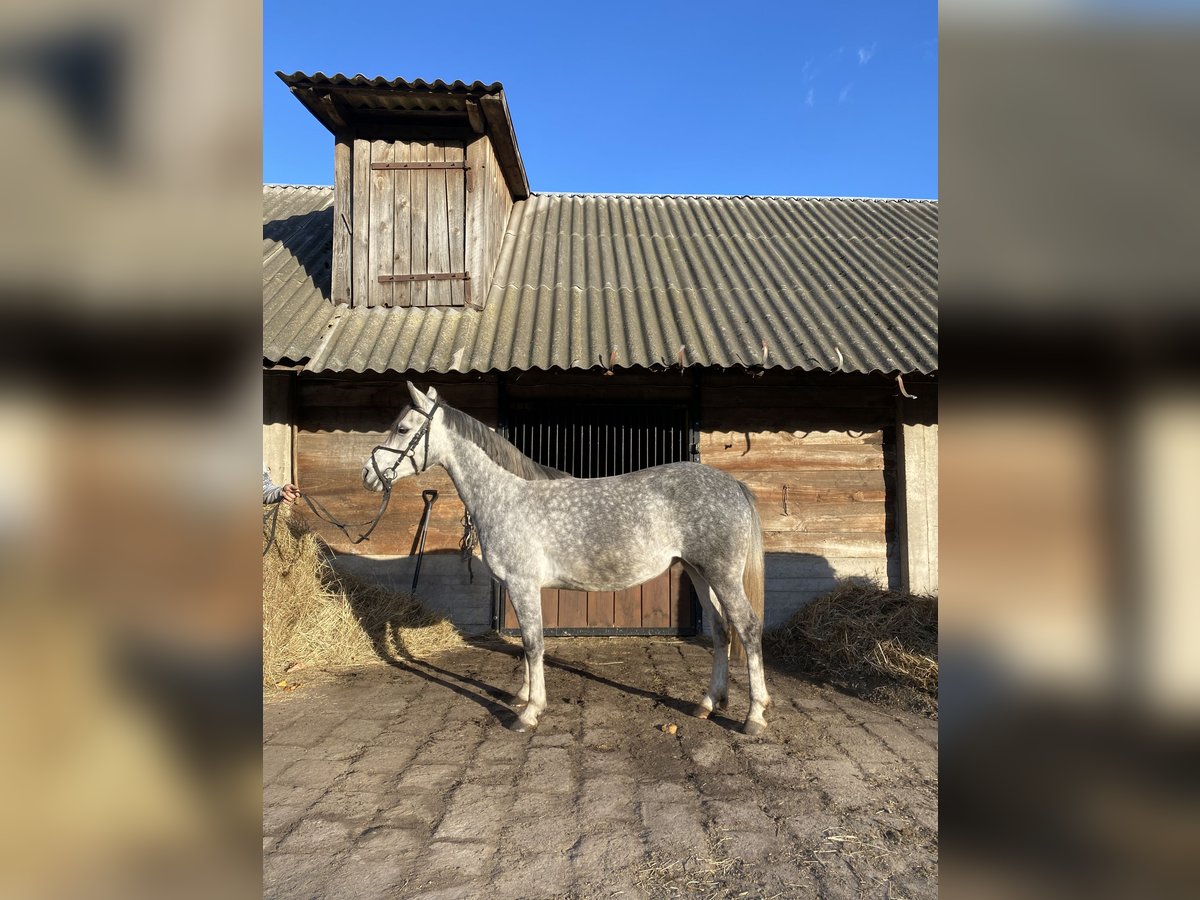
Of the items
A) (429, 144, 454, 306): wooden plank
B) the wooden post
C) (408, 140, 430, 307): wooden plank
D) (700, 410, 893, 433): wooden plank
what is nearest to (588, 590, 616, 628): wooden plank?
(700, 410, 893, 433): wooden plank

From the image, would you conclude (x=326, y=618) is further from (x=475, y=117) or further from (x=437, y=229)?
(x=475, y=117)

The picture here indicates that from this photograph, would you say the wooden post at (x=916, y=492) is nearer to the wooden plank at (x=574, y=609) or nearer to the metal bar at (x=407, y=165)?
the wooden plank at (x=574, y=609)

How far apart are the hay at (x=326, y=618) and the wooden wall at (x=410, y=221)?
2.62 metres

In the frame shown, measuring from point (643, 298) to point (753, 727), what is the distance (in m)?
4.48

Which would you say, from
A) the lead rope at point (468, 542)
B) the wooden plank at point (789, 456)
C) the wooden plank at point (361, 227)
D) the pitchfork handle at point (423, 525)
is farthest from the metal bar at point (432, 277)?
the wooden plank at point (789, 456)

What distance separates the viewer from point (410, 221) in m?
6.71

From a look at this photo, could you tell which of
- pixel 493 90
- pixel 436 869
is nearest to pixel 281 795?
pixel 436 869

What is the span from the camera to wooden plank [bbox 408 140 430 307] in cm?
659

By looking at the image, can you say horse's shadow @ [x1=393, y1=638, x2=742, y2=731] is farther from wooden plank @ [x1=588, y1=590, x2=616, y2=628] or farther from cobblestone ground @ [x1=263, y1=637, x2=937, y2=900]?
wooden plank @ [x1=588, y1=590, x2=616, y2=628]

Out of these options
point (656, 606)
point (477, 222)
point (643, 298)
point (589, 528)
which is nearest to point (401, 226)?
point (477, 222)

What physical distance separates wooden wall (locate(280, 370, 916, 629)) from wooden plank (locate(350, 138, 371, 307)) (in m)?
1.18
